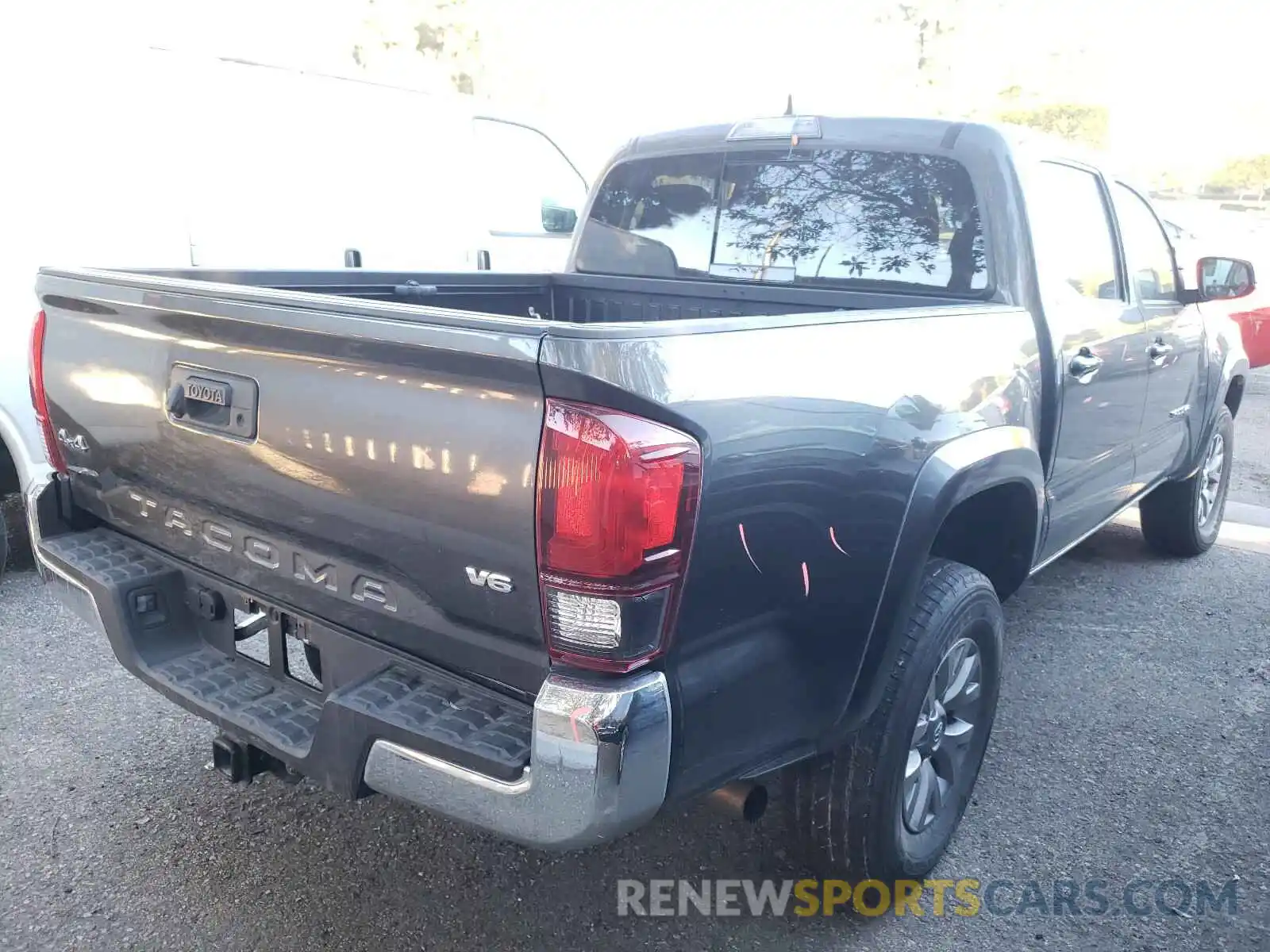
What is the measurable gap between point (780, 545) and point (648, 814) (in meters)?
0.54

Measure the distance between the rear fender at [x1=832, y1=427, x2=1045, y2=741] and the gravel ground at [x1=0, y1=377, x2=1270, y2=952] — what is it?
56cm

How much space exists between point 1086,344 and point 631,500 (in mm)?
2096

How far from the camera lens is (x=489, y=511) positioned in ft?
5.74

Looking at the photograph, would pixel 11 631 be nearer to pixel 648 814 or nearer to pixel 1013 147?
pixel 648 814

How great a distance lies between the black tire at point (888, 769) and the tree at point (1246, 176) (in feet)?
102

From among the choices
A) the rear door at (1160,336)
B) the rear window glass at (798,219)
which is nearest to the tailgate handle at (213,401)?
the rear window glass at (798,219)

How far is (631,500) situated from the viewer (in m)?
1.65

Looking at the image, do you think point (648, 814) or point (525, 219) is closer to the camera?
A: point (648, 814)

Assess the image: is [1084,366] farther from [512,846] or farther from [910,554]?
[512,846]

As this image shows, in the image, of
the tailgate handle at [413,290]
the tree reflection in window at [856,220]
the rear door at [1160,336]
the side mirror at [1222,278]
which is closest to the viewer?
the tree reflection in window at [856,220]

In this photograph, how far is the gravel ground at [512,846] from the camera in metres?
2.45

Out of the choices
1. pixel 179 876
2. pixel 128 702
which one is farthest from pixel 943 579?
pixel 128 702

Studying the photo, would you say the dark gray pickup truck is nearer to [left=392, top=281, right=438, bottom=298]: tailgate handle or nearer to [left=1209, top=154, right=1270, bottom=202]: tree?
[left=392, top=281, right=438, bottom=298]: tailgate handle

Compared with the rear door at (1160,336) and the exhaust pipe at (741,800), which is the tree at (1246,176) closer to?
the rear door at (1160,336)
